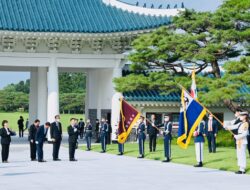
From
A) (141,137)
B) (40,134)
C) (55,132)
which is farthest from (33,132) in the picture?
(141,137)

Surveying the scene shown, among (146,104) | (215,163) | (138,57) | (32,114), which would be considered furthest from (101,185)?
(32,114)

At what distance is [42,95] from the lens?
38688 millimetres

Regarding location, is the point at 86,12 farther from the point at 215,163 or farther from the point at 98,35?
the point at 215,163

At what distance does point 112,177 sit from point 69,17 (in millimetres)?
20657

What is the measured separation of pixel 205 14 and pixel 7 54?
1119cm

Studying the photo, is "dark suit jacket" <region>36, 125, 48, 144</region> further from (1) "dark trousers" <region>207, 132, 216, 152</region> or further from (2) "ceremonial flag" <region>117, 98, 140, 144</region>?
(1) "dark trousers" <region>207, 132, 216, 152</region>

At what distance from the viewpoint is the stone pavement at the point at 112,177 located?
47.2 ft

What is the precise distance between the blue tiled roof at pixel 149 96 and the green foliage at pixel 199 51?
2.18 meters

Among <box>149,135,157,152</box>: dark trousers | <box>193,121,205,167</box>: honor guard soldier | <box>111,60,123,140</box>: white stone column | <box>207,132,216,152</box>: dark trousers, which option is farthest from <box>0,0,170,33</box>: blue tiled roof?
<box>193,121,205,167</box>: honor guard soldier

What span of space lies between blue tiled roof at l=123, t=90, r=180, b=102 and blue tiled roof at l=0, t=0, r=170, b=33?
4399 millimetres

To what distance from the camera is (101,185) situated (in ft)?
47.8

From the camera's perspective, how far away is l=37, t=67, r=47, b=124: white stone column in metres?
38.7

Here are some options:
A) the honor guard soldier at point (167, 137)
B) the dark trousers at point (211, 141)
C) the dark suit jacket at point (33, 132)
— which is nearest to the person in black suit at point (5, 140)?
the dark suit jacket at point (33, 132)

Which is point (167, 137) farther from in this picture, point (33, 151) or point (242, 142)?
point (242, 142)
